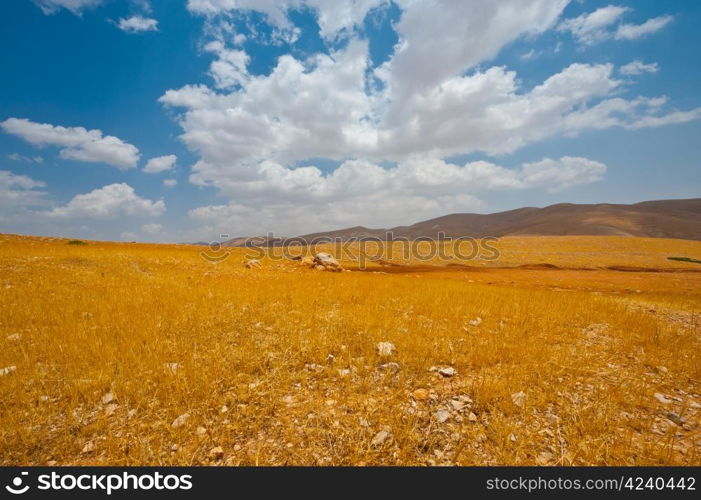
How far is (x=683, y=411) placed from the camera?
377 centimetres

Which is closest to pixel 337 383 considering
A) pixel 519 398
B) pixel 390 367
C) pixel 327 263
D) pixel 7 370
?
pixel 390 367

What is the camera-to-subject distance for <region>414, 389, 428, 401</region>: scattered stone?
406cm

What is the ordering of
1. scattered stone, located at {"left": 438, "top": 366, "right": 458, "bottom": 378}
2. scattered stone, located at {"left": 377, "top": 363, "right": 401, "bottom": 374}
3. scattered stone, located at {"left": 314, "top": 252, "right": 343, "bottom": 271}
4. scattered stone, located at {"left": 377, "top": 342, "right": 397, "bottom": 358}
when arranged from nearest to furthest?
scattered stone, located at {"left": 438, "top": 366, "right": 458, "bottom": 378}, scattered stone, located at {"left": 377, "top": 363, "right": 401, "bottom": 374}, scattered stone, located at {"left": 377, "top": 342, "right": 397, "bottom": 358}, scattered stone, located at {"left": 314, "top": 252, "right": 343, "bottom": 271}

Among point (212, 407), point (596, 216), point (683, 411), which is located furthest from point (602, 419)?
point (596, 216)

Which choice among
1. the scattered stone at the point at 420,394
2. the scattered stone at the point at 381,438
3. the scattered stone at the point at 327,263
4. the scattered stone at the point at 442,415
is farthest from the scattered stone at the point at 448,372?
the scattered stone at the point at 327,263

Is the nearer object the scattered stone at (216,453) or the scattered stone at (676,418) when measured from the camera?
the scattered stone at (216,453)

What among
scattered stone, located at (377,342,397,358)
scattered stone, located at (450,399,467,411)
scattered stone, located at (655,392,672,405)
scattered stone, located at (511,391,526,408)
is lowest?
scattered stone, located at (655,392,672,405)

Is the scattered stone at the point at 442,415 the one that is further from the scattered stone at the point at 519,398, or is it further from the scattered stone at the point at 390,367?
the scattered stone at the point at 390,367

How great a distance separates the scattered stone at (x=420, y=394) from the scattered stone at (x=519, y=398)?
1.19 meters

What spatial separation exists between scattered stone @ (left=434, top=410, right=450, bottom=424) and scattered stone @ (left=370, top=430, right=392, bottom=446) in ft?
2.43

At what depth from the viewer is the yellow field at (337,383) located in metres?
3.05

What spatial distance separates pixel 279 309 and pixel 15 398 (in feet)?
17.3

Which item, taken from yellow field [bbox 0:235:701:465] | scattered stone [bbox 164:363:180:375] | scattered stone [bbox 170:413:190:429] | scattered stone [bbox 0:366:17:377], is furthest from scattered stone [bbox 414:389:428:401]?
scattered stone [bbox 0:366:17:377]

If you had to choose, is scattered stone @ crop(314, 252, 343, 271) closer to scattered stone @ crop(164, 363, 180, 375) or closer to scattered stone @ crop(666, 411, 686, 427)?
scattered stone @ crop(164, 363, 180, 375)
